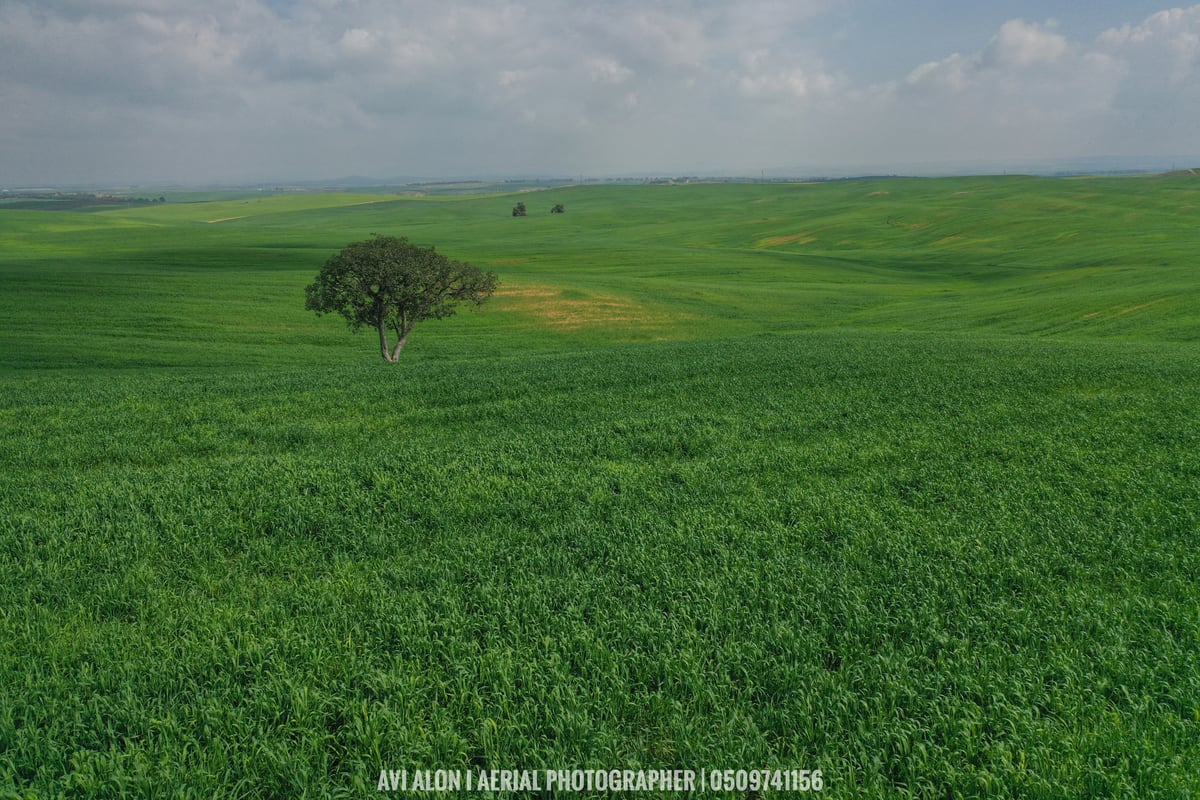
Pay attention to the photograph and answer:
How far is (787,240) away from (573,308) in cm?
6888

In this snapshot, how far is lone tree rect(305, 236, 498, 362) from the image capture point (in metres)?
33.1

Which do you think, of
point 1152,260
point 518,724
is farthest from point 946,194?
point 518,724

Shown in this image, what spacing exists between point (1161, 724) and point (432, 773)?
6196mm

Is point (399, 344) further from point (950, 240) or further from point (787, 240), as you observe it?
point (950, 240)

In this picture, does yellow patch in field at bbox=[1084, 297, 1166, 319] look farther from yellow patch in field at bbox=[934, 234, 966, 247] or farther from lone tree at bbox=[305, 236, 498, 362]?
yellow patch in field at bbox=[934, 234, 966, 247]

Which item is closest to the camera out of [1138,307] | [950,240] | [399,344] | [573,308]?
[399,344]

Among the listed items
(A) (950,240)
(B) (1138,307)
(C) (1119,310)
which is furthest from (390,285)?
(A) (950,240)

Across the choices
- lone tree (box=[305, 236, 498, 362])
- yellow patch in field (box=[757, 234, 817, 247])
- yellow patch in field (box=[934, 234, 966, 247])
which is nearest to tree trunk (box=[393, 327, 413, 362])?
lone tree (box=[305, 236, 498, 362])

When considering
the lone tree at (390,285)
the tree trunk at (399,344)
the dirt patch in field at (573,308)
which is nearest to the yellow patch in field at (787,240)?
the dirt patch in field at (573,308)

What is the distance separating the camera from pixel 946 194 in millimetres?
161625

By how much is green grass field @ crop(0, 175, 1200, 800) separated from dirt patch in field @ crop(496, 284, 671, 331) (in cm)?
2801

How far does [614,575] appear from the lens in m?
8.52

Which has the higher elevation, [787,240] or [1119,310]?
[787,240]

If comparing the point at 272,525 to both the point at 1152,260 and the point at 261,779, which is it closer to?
the point at 261,779
